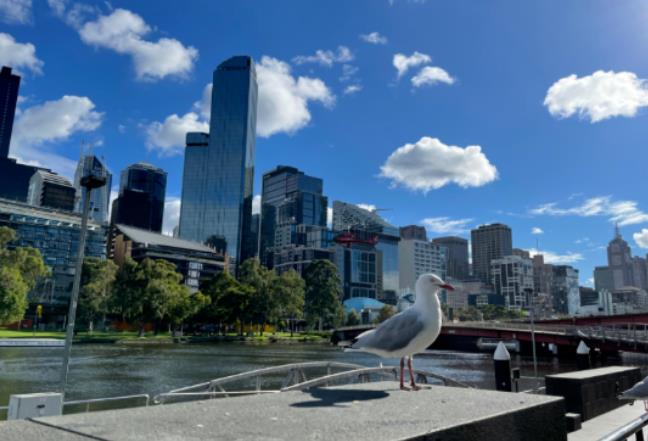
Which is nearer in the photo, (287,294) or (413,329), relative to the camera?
(413,329)

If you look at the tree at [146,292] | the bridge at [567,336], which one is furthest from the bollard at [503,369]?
the tree at [146,292]

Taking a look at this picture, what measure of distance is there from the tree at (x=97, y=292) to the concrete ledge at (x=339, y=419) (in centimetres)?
8346

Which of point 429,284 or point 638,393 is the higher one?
point 429,284

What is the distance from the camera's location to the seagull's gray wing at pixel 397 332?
253 inches

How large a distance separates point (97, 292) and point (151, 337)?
11.4m

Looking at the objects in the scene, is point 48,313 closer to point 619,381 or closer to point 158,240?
point 158,240

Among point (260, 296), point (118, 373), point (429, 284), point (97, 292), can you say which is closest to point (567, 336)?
point (118, 373)

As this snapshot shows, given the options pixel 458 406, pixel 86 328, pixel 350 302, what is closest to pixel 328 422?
pixel 458 406

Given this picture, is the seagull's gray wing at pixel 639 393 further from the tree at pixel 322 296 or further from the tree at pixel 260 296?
the tree at pixel 322 296

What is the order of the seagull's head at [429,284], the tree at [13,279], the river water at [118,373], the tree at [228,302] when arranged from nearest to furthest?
the seagull's head at [429,284], the river water at [118,373], the tree at [13,279], the tree at [228,302]

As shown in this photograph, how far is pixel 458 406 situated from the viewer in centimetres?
416

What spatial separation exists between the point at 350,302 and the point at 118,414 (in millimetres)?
173429

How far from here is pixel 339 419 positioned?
351cm

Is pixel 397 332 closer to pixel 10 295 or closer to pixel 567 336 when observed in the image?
pixel 567 336
